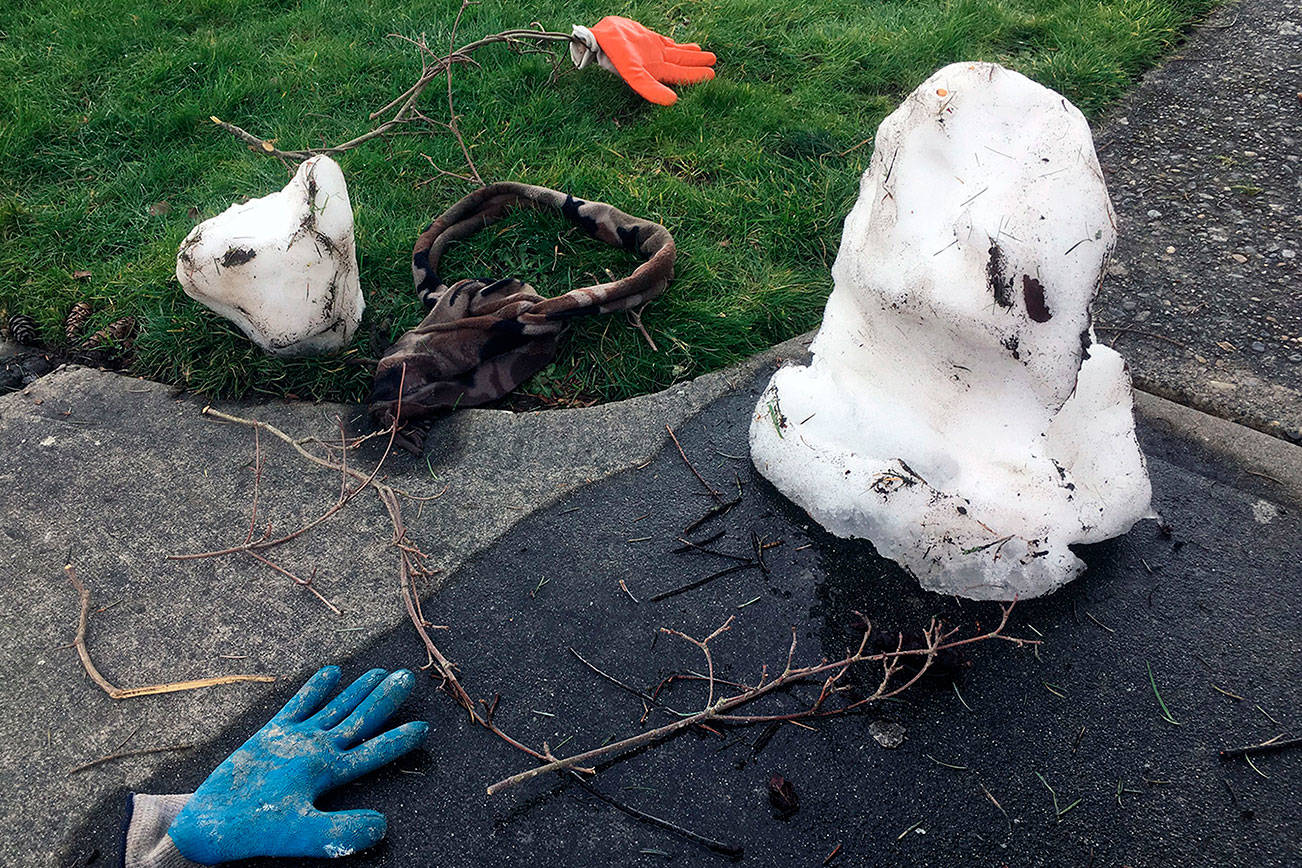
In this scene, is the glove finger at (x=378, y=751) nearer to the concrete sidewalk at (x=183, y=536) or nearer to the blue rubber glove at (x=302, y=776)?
the blue rubber glove at (x=302, y=776)

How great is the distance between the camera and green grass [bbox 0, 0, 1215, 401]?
10.2ft

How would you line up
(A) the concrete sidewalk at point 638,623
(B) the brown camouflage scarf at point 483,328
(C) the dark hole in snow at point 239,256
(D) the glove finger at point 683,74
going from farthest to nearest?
(D) the glove finger at point 683,74 < (B) the brown camouflage scarf at point 483,328 < (C) the dark hole in snow at point 239,256 < (A) the concrete sidewalk at point 638,623

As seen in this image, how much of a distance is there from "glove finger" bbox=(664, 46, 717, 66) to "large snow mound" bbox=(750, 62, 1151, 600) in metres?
2.13

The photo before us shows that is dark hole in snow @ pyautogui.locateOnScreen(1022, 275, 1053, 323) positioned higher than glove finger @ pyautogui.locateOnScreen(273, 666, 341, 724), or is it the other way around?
dark hole in snow @ pyautogui.locateOnScreen(1022, 275, 1053, 323)

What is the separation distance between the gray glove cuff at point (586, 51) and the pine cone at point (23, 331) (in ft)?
7.88

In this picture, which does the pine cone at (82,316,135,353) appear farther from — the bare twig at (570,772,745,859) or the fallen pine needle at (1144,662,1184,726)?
the fallen pine needle at (1144,662,1184,726)

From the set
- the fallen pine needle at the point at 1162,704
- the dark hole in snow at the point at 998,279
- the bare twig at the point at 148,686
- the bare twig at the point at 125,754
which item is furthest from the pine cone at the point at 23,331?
the fallen pine needle at the point at 1162,704

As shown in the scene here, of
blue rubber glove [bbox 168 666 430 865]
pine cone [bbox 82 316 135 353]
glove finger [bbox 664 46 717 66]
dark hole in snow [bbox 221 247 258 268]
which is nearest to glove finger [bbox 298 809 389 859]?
blue rubber glove [bbox 168 666 430 865]

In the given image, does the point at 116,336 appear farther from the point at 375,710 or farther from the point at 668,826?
the point at 668,826

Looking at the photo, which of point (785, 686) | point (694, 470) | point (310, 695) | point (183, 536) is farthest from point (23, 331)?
point (785, 686)

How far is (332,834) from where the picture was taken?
1840 millimetres

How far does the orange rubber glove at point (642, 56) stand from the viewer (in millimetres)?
3951

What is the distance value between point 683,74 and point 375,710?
3092 millimetres

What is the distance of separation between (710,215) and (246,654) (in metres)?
2.25
